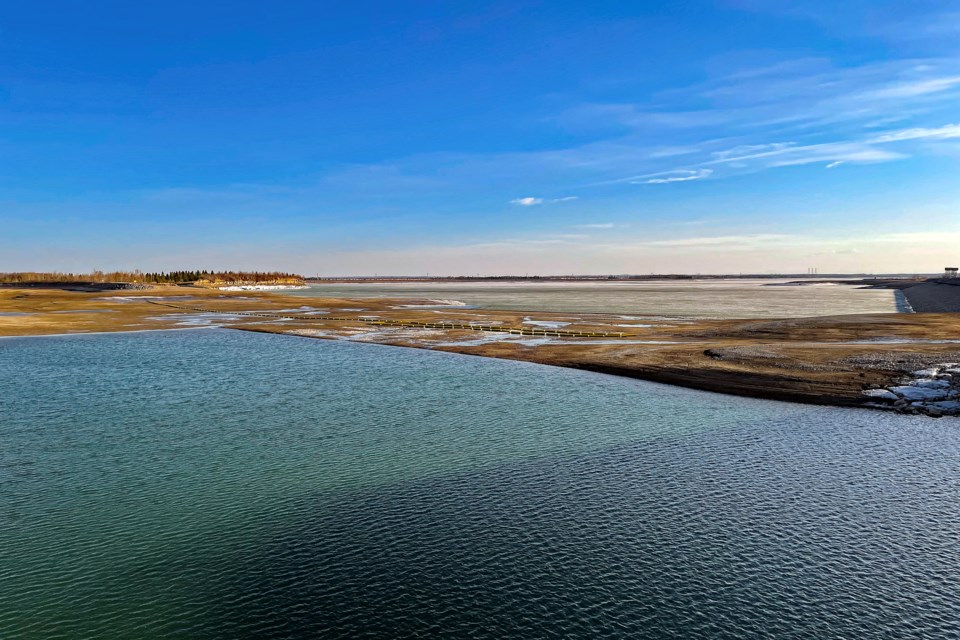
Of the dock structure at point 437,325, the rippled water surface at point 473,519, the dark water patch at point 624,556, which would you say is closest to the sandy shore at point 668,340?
the dock structure at point 437,325

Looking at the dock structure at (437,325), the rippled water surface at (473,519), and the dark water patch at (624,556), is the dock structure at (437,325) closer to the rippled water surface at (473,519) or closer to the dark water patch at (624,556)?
the rippled water surface at (473,519)

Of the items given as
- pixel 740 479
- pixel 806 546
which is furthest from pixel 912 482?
pixel 806 546

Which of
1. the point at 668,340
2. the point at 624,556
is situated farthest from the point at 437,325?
the point at 624,556

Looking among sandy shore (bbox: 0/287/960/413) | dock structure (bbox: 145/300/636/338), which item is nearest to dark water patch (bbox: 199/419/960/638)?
sandy shore (bbox: 0/287/960/413)

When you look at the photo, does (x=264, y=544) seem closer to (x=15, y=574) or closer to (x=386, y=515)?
(x=386, y=515)

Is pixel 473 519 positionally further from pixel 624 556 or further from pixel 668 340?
pixel 668 340

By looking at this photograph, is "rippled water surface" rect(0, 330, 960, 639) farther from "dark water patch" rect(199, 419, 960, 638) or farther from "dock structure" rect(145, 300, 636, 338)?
"dock structure" rect(145, 300, 636, 338)
